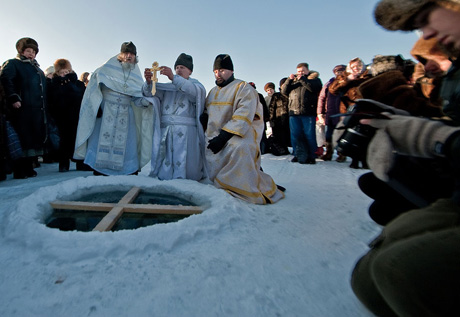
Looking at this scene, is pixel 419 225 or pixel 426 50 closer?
pixel 419 225

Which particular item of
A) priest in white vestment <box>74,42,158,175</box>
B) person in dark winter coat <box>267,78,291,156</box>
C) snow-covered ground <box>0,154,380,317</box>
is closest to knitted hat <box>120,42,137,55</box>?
priest in white vestment <box>74,42,158,175</box>

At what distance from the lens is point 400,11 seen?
1052 millimetres

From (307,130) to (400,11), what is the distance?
4778 mm

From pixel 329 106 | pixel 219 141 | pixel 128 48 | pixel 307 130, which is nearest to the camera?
pixel 219 141

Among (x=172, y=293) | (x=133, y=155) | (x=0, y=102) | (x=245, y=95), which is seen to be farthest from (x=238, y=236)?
(x=0, y=102)

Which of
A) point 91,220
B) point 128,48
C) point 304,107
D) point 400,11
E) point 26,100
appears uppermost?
point 128,48

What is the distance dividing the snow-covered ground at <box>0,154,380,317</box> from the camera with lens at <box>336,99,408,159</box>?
669 millimetres

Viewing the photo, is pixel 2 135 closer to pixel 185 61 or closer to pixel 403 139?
pixel 185 61

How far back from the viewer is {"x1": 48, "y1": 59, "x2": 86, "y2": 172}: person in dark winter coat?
4555 millimetres

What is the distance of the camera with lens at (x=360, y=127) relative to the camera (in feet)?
3.51

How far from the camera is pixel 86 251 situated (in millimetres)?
1473

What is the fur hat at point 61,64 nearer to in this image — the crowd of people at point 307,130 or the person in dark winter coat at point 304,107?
the crowd of people at point 307,130

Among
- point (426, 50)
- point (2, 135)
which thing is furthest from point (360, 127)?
point (2, 135)

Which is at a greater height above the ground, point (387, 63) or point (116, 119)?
point (387, 63)
